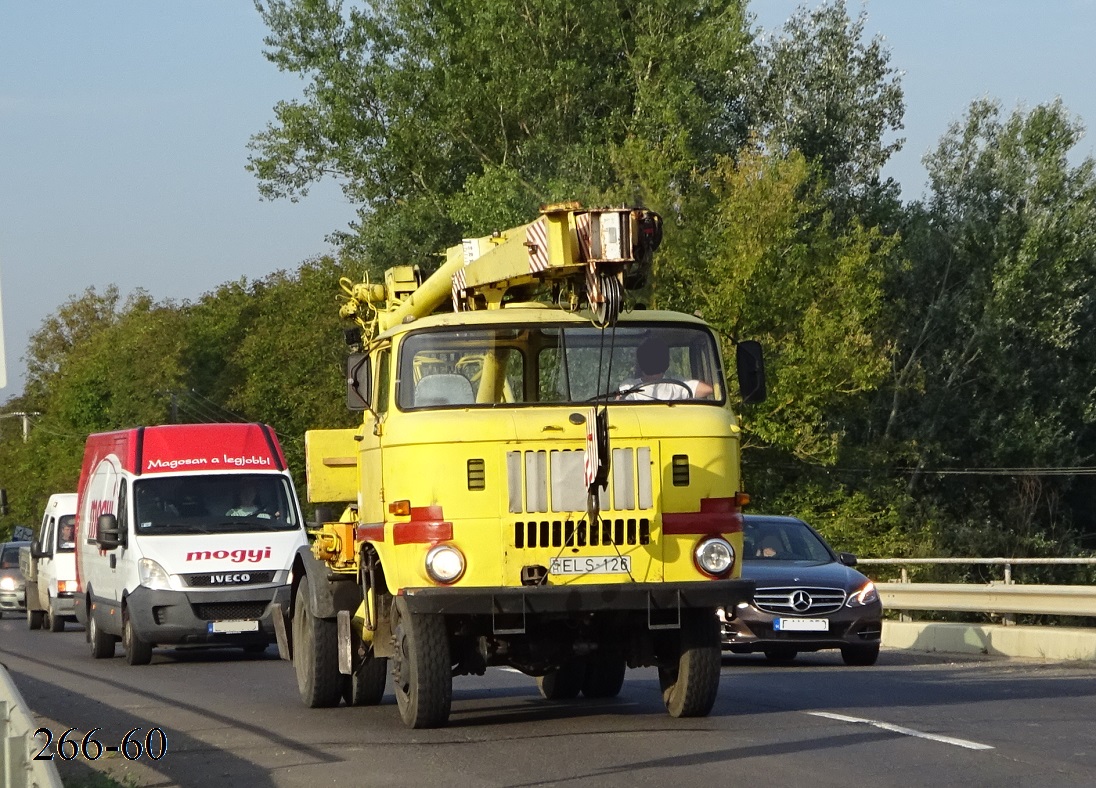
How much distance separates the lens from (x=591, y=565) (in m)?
10.5

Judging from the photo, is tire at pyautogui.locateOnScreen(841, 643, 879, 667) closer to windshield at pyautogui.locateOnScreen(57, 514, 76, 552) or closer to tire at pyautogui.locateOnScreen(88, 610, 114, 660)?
tire at pyautogui.locateOnScreen(88, 610, 114, 660)

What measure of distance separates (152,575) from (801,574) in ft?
23.4

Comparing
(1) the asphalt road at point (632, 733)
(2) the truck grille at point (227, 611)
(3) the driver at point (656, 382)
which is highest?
(3) the driver at point (656, 382)

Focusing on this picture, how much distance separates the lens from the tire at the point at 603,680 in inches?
517

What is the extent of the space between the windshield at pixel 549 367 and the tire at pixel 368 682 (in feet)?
8.69

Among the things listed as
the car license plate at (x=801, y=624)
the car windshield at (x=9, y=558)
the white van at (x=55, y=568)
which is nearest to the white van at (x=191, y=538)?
the car license plate at (x=801, y=624)

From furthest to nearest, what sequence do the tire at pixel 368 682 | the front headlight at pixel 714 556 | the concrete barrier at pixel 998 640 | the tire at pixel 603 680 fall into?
1. the concrete barrier at pixel 998 640
2. the tire at pixel 603 680
3. the tire at pixel 368 682
4. the front headlight at pixel 714 556

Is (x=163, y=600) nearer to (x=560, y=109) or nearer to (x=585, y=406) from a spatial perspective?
(x=585, y=406)

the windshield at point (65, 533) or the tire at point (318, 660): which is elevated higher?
the windshield at point (65, 533)

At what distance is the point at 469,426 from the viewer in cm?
1055

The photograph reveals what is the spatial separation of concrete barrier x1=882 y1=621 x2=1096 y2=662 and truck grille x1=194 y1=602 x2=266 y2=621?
7476 millimetres

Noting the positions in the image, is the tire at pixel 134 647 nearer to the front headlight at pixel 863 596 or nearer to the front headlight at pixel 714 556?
the front headlight at pixel 863 596

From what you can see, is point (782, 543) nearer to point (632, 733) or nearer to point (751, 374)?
point (751, 374)

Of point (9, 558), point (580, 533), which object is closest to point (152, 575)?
point (580, 533)
